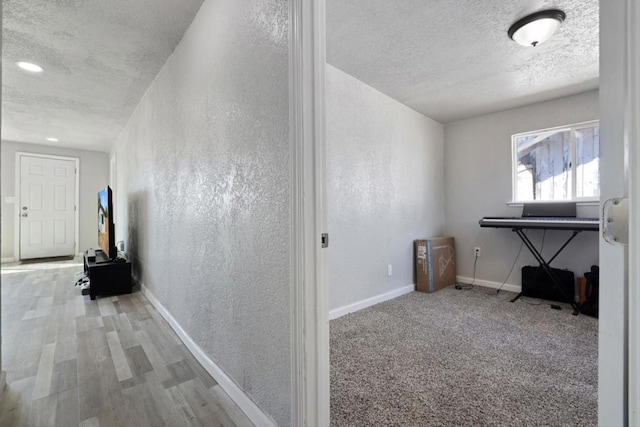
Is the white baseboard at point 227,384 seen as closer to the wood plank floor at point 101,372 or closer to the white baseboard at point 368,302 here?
the wood plank floor at point 101,372

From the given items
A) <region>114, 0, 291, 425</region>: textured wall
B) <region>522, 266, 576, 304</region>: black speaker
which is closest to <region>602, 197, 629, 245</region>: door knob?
<region>114, 0, 291, 425</region>: textured wall

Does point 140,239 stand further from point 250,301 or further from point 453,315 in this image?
point 453,315

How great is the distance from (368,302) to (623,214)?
2.68 meters

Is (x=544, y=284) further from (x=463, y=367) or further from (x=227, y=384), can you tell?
(x=227, y=384)

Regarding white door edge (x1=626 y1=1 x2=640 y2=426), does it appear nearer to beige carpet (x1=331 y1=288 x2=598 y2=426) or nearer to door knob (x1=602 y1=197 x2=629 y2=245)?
door knob (x1=602 y1=197 x2=629 y2=245)

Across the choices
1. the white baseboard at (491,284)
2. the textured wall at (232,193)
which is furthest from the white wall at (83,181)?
the white baseboard at (491,284)

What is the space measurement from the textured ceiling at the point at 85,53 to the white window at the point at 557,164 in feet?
12.6

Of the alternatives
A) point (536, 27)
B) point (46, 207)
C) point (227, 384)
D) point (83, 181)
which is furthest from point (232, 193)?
point (83, 181)

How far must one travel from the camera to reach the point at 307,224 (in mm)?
1064

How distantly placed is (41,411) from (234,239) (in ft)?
4.11

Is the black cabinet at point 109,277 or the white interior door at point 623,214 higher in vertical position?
the white interior door at point 623,214

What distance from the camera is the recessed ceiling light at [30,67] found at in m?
2.59

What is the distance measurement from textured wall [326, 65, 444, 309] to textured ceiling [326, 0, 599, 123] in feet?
0.94

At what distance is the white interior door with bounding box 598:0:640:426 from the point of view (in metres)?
0.42
